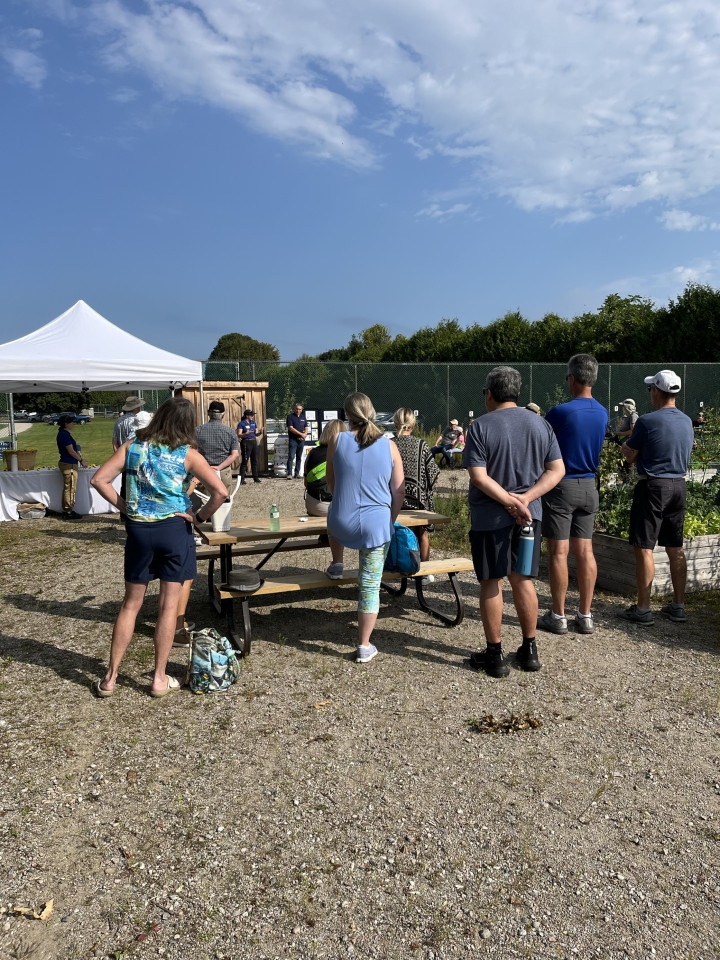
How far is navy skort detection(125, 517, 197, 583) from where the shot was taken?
3.65 meters

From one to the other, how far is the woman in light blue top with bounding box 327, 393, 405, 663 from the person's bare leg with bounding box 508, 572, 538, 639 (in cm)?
81

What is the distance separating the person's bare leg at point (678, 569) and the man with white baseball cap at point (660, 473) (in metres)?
0.01

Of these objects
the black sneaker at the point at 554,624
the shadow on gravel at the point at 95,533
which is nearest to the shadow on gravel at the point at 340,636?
the black sneaker at the point at 554,624

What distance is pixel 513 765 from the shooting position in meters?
3.16

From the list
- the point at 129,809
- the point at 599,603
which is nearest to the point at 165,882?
the point at 129,809

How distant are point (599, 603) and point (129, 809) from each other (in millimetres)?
3925

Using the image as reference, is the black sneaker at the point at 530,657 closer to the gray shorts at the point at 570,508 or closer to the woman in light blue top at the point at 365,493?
the gray shorts at the point at 570,508

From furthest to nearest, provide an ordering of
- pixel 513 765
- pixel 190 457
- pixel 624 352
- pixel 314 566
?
1. pixel 624 352
2. pixel 314 566
3. pixel 190 457
4. pixel 513 765

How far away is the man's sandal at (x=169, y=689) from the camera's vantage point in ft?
12.6

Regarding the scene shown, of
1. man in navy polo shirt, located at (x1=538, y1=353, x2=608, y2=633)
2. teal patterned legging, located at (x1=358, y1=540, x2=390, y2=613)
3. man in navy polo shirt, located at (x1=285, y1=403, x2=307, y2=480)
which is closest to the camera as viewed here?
teal patterned legging, located at (x1=358, y1=540, x2=390, y2=613)

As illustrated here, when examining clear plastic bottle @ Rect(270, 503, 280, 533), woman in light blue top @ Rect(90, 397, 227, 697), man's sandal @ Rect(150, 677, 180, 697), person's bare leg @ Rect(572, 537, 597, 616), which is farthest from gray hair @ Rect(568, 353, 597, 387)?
man's sandal @ Rect(150, 677, 180, 697)

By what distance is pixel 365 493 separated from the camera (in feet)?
13.5

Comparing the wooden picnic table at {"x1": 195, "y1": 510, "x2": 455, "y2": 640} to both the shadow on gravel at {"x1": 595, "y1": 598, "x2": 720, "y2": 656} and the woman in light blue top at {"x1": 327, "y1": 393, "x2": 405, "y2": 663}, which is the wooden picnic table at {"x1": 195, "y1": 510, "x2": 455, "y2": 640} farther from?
the shadow on gravel at {"x1": 595, "y1": 598, "x2": 720, "y2": 656}

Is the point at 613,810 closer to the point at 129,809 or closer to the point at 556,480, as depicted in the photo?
the point at 556,480
